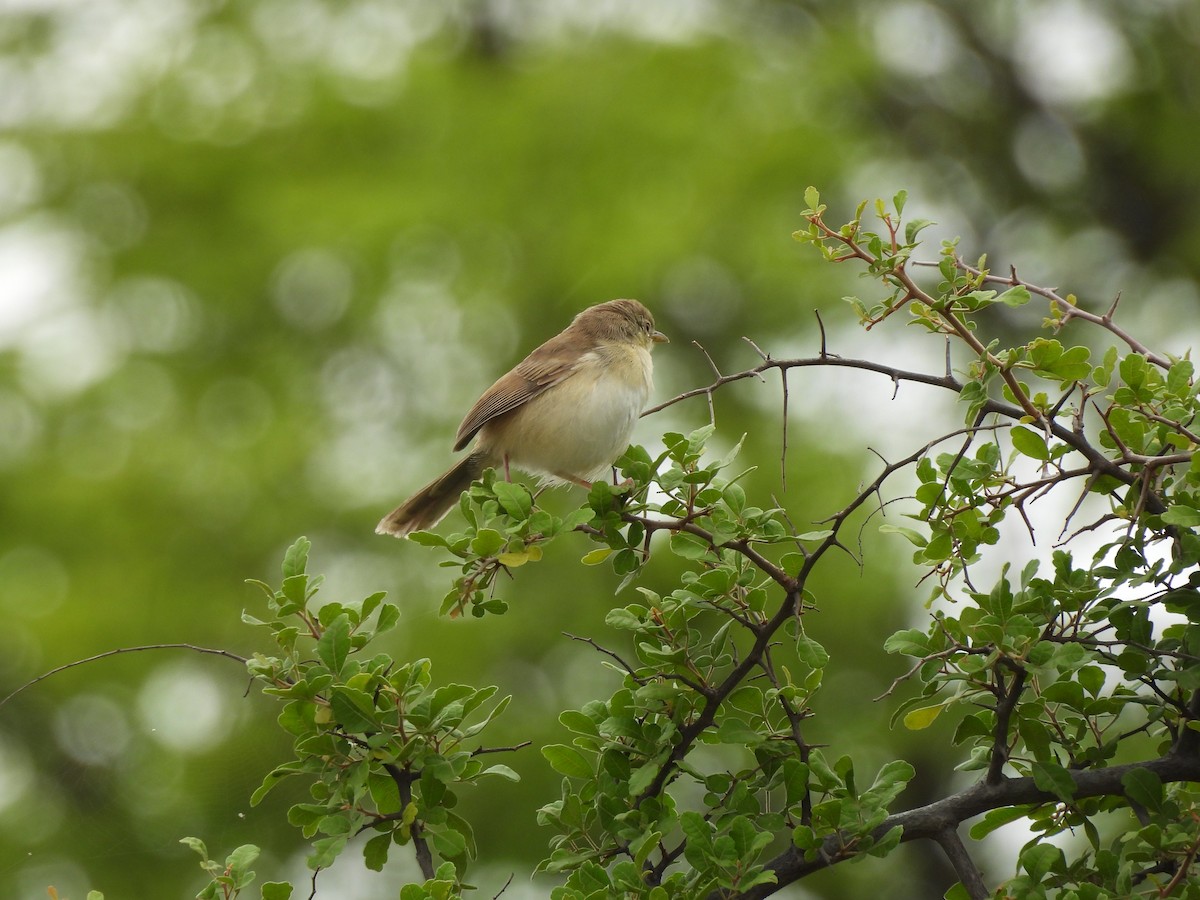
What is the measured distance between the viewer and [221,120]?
10617 mm

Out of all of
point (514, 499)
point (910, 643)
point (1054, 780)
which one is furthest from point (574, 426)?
point (1054, 780)

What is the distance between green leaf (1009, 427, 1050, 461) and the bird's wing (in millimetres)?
2442

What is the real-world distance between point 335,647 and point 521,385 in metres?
2.25

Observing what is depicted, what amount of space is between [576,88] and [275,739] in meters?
5.52

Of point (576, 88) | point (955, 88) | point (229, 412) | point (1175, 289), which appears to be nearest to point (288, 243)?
point (229, 412)

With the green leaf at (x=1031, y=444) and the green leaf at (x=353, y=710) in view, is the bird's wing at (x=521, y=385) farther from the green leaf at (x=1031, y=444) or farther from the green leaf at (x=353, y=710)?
the green leaf at (x=1031, y=444)

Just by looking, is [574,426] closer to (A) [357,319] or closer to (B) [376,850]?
(B) [376,850]

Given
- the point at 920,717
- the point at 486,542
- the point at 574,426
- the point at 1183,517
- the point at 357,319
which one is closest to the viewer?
the point at 1183,517

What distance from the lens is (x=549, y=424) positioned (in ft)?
15.1

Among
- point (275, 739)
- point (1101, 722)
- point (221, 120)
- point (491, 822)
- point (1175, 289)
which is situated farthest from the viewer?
point (1175, 289)

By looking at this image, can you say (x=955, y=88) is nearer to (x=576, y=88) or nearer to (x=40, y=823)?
(x=576, y=88)

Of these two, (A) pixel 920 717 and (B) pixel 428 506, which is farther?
(B) pixel 428 506

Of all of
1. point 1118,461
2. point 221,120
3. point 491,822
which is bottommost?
point 1118,461

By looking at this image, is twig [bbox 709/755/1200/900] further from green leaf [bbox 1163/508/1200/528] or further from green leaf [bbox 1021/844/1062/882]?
green leaf [bbox 1163/508/1200/528]
